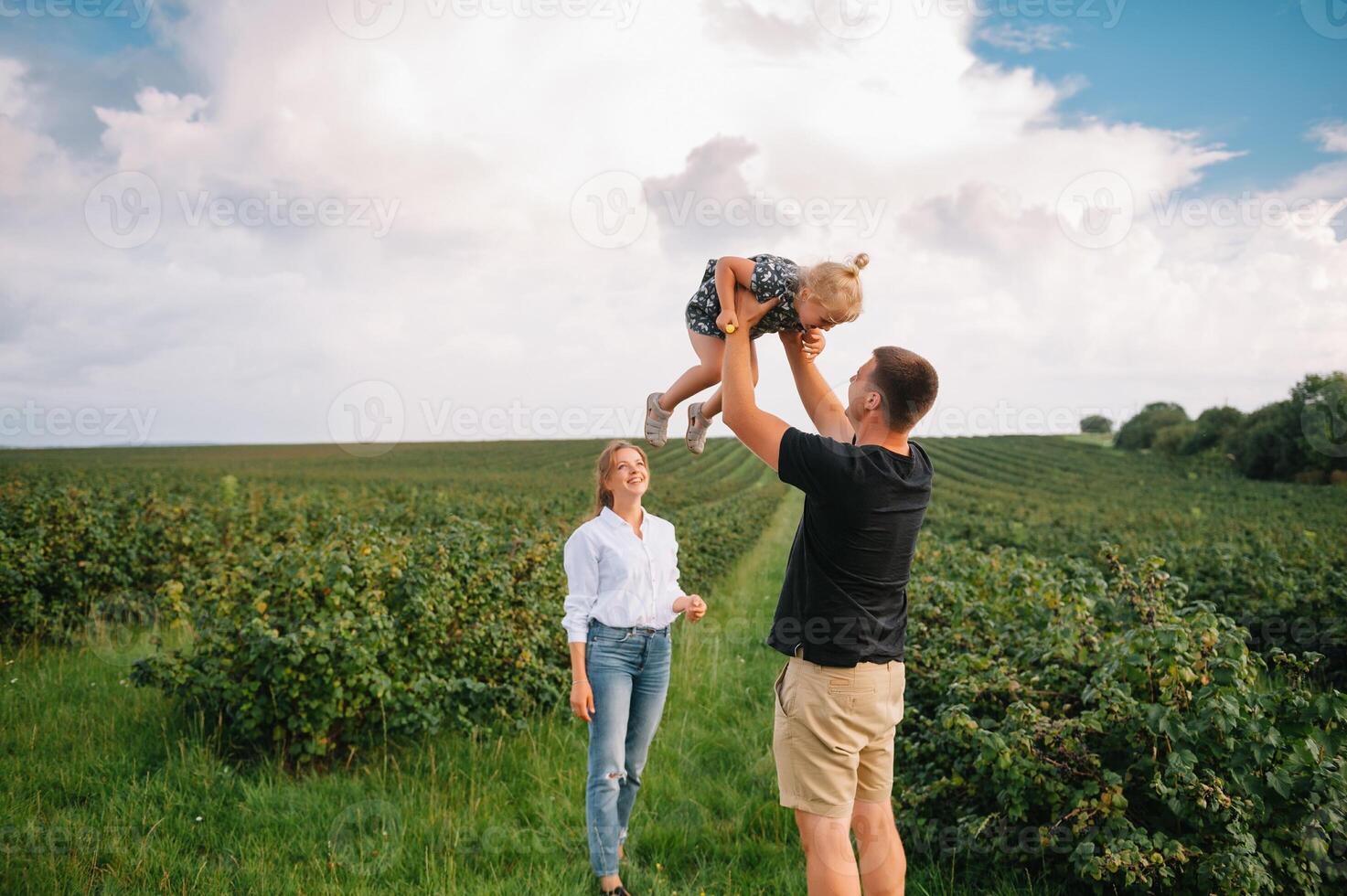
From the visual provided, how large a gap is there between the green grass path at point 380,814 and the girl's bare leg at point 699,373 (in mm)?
2309

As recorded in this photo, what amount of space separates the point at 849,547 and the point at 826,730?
62cm

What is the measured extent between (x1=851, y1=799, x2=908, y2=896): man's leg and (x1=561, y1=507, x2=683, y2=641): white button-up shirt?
4.03 feet

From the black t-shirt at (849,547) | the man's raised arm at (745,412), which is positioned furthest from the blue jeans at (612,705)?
the man's raised arm at (745,412)

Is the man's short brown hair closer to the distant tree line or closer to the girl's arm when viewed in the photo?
the girl's arm

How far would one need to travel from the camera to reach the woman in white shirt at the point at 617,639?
371cm

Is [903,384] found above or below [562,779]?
above

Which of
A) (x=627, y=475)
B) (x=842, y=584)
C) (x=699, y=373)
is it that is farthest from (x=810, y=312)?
(x=627, y=475)

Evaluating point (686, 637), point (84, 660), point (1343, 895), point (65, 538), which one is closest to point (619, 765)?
point (1343, 895)

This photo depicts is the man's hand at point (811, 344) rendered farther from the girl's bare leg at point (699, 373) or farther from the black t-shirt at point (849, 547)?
the black t-shirt at point (849, 547)

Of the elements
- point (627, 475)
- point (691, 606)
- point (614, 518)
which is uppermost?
point (627, 475)

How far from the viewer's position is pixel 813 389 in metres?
3.26
